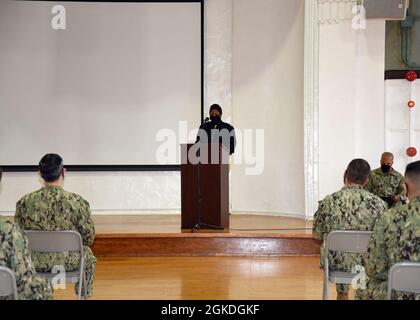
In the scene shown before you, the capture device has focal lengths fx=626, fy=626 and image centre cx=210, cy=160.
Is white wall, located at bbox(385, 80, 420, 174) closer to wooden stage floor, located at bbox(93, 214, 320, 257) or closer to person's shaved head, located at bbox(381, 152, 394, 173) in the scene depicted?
person's shaved head, located at bbox(381, 152, 394, 173)

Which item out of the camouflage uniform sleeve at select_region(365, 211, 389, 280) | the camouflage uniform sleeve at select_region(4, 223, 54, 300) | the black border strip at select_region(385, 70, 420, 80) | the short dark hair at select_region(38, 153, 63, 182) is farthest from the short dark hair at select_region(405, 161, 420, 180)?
the black border strip at select_region(385, 70, 420, 80)

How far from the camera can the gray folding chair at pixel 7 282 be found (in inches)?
93.1

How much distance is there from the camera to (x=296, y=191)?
879cm

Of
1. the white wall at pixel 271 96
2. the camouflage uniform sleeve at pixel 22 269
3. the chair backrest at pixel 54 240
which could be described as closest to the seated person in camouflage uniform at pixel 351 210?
the chair backrest at pixel 54 240

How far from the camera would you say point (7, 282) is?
238 centimetres

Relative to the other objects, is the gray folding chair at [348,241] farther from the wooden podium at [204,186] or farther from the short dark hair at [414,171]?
the wooden podium at [204,186]

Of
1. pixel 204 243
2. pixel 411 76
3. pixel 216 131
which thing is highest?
pixel 411 76

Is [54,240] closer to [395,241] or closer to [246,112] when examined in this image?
[395,241]

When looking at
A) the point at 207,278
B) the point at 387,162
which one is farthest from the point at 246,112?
the point at 207,278

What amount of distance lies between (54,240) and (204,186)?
3473mm

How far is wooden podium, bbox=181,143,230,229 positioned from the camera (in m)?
6.67

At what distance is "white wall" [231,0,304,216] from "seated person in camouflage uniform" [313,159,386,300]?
15.6ft

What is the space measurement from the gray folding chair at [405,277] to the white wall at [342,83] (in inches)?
219
